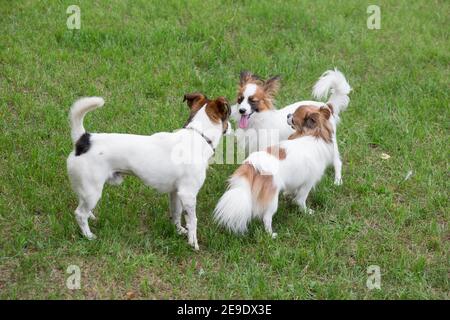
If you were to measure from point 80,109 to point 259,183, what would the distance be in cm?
166

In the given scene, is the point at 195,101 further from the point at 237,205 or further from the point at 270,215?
the point at 270,215

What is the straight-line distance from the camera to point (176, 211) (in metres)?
5.50

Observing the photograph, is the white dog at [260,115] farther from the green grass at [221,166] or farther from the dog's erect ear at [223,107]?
the dog's erect ear at [223,107]

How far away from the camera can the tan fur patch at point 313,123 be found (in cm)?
577

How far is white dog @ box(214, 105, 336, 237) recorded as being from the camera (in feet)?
17.1

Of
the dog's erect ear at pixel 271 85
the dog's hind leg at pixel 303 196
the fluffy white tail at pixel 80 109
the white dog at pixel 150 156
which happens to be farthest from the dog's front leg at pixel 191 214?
the dog's erect ear at pixel 271 85

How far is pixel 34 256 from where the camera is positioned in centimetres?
490

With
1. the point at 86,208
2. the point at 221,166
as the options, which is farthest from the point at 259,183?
the point at 86,208

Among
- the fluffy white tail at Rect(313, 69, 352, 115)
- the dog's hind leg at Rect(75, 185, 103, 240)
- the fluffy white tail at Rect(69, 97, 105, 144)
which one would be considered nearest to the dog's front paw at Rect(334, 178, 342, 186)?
the fluffy white tail at Rect(313, 69, 352, 115)

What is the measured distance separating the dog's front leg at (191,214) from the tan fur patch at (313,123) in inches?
53.0

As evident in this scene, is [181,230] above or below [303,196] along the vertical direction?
below

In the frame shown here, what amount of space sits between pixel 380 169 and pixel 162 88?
3.04 m

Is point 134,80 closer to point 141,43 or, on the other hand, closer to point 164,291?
point 141,43
